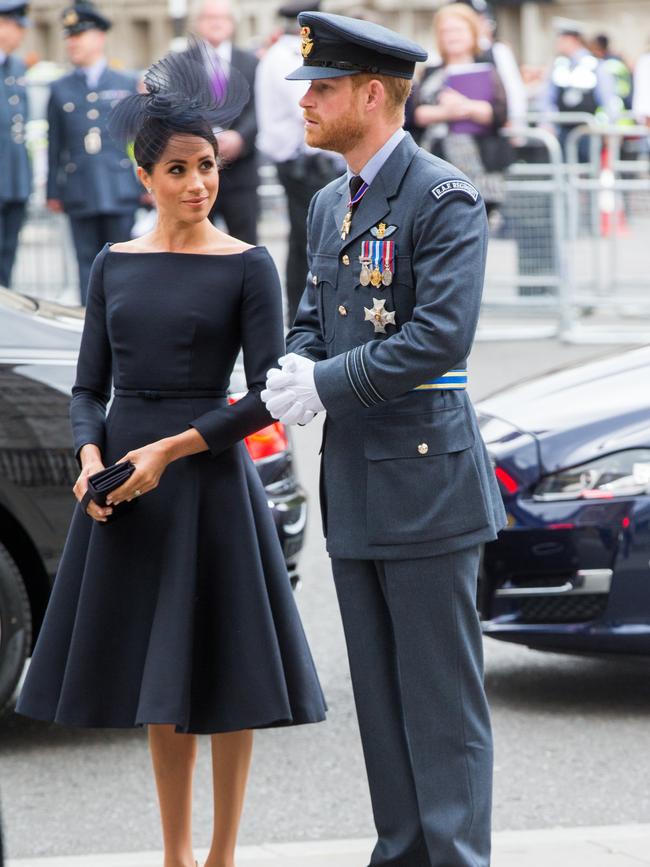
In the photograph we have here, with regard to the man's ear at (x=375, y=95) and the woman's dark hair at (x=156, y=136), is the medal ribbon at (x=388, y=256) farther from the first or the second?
the woman's dark hair at (x=156, y=136)

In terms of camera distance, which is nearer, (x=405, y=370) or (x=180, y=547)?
(x=405, y=370)

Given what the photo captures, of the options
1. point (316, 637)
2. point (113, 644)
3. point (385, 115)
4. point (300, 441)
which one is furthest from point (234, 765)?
point (300, 441)

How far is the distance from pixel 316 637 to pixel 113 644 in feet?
8.40

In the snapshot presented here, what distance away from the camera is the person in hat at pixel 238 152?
11.7m

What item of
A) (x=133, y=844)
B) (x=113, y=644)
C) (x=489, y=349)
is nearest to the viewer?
(x=113, y=644)

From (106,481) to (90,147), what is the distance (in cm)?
815

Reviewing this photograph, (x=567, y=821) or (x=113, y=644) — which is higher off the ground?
(x=113, y=644)

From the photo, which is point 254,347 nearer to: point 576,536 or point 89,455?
point 89,455

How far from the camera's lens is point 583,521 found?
5.27 metres

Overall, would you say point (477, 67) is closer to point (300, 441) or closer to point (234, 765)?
point (300, 441)

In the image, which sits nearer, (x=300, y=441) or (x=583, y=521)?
(x=583, y=521)

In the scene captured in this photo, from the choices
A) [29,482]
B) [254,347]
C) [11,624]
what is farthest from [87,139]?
[254,347]

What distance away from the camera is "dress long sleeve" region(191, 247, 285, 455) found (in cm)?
382

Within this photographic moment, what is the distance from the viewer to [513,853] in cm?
420
